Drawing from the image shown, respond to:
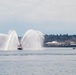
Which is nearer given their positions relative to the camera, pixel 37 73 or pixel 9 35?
pixel 37 73

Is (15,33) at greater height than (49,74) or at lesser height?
greater

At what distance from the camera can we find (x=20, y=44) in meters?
156

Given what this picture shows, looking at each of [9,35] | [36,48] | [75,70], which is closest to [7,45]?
[9,35]

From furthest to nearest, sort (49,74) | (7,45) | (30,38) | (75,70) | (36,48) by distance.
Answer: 1. (36,48)
2. (7,45)
3. (30,38)
4. (75,70)
5. (49,74)

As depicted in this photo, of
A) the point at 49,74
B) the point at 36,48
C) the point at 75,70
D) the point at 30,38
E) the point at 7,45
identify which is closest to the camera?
the point at 49,74

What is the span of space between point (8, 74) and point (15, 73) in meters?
1.48

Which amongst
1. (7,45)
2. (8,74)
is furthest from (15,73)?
(7,45)

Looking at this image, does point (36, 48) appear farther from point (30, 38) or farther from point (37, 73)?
point (37, 73)

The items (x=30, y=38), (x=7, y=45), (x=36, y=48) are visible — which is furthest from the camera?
(x=36, y=48)

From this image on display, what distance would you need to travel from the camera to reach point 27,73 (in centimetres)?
6009

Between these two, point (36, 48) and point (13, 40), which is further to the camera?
point (36, 48)

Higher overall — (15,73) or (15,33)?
(15,33)

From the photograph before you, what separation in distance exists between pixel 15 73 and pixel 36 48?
410ft

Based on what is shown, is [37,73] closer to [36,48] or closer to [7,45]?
[7,45]
